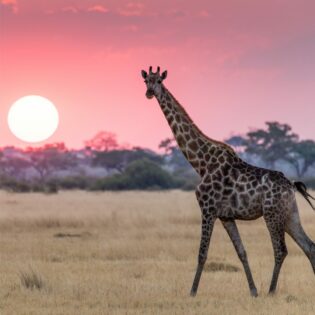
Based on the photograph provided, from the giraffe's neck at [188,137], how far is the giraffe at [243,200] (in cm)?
1

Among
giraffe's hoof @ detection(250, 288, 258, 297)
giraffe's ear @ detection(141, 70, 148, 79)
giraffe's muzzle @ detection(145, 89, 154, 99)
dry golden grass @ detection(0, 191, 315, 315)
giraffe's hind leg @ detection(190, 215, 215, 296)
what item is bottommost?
dry golden grass @ detection(0, 191, 315, 315)

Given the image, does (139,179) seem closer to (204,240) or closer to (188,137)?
(188,137)

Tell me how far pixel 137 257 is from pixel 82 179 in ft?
170

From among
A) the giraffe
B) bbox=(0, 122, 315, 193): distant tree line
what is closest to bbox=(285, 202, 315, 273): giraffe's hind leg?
the giraffe

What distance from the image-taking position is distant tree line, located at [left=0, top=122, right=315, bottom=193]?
6242 centimetres

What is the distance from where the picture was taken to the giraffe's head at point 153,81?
11375 mm

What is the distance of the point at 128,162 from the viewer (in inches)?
3378

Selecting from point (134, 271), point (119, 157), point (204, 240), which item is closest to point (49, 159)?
point (119, 157)

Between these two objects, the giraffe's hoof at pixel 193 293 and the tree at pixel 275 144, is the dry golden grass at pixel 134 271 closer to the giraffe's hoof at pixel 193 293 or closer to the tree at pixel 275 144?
the giraffe's hoof at pixel 193 293

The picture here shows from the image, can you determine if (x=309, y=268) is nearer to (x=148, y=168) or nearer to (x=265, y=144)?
(x=148, y=168)

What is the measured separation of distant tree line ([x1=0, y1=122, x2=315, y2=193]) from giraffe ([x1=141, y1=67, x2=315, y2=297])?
135ft

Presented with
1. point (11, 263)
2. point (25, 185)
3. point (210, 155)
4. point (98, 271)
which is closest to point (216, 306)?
point (210, 155)

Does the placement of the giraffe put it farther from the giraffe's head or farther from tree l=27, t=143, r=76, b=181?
tree l=27, t=143, r=76, b=181

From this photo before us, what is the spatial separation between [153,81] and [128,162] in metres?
74.5
